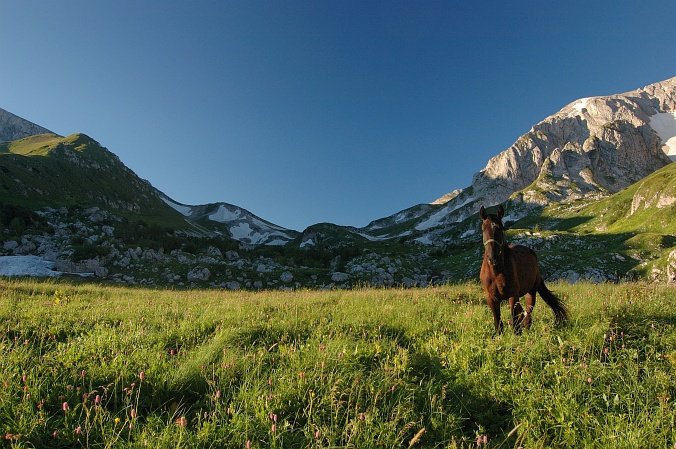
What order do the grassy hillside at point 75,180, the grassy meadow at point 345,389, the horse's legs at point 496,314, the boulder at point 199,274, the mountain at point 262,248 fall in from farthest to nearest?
the grassy hillside at point 75,180
the mountain at point 262,248
the boulder at point 199,274
the horse's legs at point 496,314
the grassy meadow at point 345,389

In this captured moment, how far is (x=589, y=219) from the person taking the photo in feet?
364

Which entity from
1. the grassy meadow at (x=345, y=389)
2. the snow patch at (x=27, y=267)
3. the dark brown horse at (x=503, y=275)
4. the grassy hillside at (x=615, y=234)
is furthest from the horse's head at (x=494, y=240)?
the grassy hillside at (x=615, y=234)

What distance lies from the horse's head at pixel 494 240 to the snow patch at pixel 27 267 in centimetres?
3508

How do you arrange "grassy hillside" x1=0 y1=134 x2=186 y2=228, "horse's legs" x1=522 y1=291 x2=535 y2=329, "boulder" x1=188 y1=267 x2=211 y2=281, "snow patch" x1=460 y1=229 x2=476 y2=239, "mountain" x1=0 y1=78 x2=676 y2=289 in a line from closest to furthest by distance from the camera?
"horse's legs" x1=522 y1=291 x2=535 y2=329 → "boulder" x1=188 y1=267 x2=211 y2=281 → "mountain" x1=0 y1=78 x2=676 y2=289 → "grassy hillside" x1=0 y1=134 x2=186 y2=228 → "snow patch" x1=460 y1=229 x2=476 y2=239

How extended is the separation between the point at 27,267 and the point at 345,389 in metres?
38.2

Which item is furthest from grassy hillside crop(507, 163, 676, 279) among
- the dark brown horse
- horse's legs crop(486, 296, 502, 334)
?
horse's legs crop(486, 296, 502, 334)

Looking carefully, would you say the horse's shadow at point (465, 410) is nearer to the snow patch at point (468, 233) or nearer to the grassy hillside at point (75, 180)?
the grassy hillside at point (75, 180)

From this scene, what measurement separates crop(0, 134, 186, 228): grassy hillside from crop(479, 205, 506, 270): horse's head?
87.3 m

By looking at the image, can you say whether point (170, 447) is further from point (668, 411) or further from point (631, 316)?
point (631, 316)

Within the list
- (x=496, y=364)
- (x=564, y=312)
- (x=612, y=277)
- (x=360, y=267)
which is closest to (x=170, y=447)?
(x=496, y=364)

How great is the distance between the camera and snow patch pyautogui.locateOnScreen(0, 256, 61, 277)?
1142 inches

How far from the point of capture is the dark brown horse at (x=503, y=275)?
750cm

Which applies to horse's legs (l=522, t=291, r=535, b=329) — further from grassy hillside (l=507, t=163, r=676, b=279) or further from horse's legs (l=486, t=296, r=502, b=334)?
grassy hillside (l=507, t=163, r=676, b=279)

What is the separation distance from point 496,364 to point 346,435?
3309 mm
